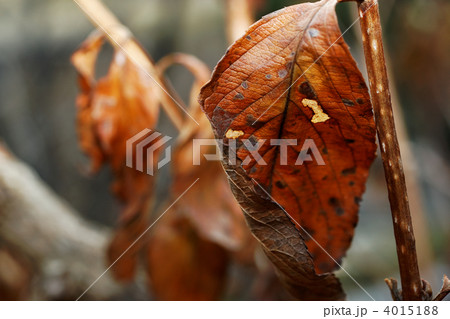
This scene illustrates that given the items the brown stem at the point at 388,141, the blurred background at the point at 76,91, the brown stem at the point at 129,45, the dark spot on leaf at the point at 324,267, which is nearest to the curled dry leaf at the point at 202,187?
the brown stem at the point at 129,45

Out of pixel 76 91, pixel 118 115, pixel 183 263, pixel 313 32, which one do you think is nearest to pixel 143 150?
pixel 118 115

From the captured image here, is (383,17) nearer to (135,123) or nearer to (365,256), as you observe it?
(365,256)

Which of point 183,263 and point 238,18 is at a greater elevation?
point 238,18

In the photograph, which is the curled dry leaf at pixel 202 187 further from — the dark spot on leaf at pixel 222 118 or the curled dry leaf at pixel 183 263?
the dark spot on leaf at pixel 222 118

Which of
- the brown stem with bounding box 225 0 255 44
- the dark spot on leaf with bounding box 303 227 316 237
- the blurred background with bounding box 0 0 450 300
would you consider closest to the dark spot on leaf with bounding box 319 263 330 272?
the dark spot on leaf with bounding box 303 227 316 237

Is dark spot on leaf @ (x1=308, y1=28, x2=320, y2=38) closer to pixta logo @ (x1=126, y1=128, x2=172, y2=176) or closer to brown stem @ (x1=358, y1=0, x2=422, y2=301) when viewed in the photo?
brown stem @ (x1=358, y1=0, x2=422, y2=301)

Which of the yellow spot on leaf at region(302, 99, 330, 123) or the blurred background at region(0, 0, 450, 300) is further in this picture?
the blurred background at region(0, 0, 450, 300)

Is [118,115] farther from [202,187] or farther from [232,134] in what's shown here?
[232,134]
